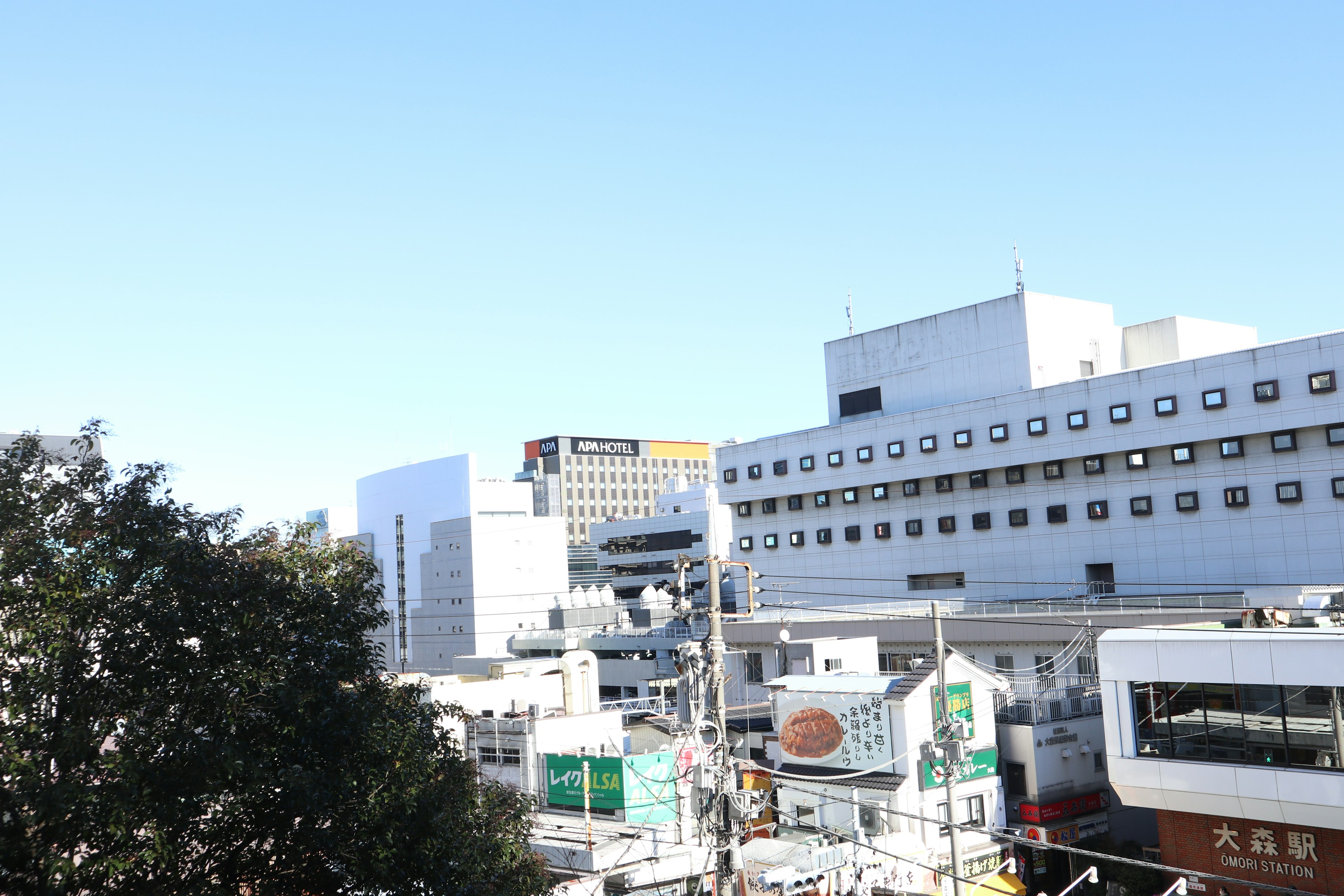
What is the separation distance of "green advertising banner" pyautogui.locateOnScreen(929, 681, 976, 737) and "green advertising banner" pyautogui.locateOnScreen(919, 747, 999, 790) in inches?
26.6

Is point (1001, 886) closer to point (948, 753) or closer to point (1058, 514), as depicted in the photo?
point (948, 753)

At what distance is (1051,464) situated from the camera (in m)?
66.6

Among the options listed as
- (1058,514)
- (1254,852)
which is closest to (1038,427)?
(1058,514)

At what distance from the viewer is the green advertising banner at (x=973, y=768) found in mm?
34625

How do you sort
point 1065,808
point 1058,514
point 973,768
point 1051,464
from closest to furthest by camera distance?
point 973,768 < point 1065,808 < point 1058,514 < point 1051,464

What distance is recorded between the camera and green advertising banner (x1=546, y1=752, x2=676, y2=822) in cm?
3134

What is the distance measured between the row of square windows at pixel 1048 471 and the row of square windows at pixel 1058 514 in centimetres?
176

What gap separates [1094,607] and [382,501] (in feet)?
339

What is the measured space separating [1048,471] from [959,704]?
34838mm

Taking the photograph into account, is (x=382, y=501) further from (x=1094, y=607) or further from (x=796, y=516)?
(x=1094, y=607)

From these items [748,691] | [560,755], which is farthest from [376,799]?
[748,691]

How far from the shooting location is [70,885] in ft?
42.3

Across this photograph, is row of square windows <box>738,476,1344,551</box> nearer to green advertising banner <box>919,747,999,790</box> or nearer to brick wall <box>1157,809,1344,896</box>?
green advertising banner <box>919,747,999,790</box>

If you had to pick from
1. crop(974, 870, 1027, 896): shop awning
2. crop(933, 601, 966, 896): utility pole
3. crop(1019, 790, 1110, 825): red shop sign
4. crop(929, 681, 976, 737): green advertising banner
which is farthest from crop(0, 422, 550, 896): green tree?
crop(1019, 790, 1110, 825): red shop sign
